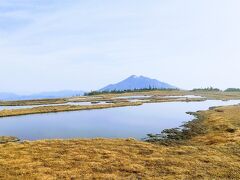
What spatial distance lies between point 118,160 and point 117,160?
10cm

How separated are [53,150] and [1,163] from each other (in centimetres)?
662

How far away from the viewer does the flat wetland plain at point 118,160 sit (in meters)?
30.9

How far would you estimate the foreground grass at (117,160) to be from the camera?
30.9 metres

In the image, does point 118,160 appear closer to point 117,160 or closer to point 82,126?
point 117,160

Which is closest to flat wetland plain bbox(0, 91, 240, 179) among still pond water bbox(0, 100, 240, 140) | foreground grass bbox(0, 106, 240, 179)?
foreground grass bbox(0, 106, 240, 179)

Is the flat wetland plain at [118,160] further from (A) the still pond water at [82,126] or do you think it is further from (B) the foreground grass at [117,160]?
(A) the still pond water at [82,126]

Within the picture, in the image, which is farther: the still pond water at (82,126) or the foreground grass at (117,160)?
the still pond water at (82,126)

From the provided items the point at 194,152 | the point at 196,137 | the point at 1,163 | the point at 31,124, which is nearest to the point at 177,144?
the point at 194,152

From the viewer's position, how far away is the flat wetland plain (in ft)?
101

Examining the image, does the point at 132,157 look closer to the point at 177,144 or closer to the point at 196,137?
the point at 177,144

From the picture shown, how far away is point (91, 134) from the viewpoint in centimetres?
5884

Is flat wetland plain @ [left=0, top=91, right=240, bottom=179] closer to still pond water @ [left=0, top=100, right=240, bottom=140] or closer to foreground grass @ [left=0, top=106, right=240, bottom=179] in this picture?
foreground grass @ [left=0, top=106, right=240, bottom=179]

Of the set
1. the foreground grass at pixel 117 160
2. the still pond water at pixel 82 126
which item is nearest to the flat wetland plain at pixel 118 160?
the foreground grass at pixel 117 160

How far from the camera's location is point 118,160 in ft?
115
